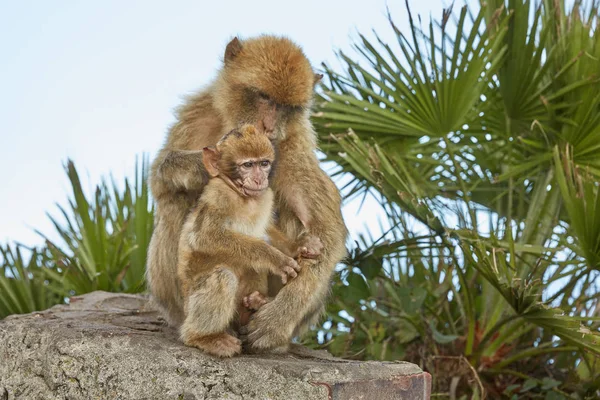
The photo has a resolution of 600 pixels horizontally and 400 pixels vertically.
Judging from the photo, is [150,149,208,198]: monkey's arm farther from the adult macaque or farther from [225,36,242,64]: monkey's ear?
[225,36,242,64]: monkey's ear

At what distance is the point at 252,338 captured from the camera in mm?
3875

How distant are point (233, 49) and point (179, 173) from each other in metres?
0.75

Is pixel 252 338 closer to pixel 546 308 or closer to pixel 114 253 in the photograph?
pixel 546 308

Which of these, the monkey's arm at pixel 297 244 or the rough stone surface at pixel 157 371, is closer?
the rough stone surface at pixel 157 371

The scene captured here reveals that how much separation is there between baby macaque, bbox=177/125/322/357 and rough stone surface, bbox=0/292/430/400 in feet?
0.44

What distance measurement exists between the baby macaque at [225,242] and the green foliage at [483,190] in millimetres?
1710

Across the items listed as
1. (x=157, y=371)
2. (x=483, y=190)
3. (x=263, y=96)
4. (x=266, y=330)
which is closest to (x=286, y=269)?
(x=266, y=330)

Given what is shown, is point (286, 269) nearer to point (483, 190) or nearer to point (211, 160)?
point (211, 160)

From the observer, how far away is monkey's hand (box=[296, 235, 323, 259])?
3979mm

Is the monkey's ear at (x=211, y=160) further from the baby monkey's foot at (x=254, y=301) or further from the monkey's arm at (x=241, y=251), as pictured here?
the baby monkey's foot at (x=254, y=301)

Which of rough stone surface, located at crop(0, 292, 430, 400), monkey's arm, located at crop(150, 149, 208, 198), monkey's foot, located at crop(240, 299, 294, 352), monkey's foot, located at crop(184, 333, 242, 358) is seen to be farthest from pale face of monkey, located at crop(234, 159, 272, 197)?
rough stone surface, located at crop(0, 292, 430, 400)

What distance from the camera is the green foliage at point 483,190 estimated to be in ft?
17.8

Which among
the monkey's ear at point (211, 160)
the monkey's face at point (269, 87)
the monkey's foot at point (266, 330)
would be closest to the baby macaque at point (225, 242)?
the monkey's ear at point (211, 160)

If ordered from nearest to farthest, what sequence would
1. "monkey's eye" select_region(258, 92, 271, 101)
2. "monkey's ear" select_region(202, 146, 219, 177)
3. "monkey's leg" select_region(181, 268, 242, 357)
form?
"monkey's leg" select_region(181, 268, 242, 357) → "monkey's ear" select_region(202, 146, 219, 177) → "monkey's eye" select_region(258, 92, 271, 101)
